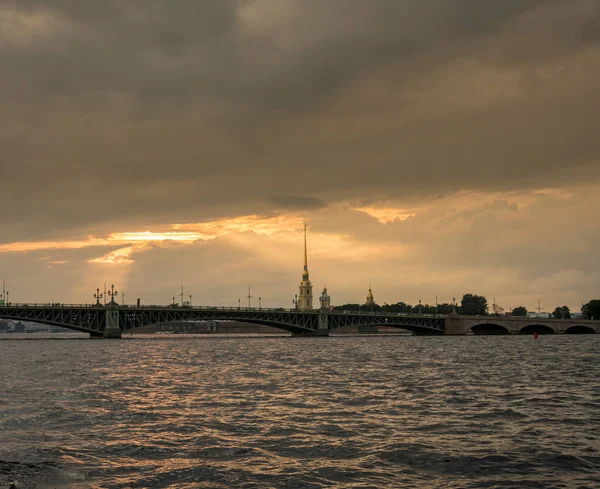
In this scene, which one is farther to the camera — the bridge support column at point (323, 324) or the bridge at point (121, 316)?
the bridge support column at point (323, 324)

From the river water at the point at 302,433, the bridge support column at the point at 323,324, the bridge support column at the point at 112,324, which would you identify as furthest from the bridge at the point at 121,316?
the river water at the point at 302,433

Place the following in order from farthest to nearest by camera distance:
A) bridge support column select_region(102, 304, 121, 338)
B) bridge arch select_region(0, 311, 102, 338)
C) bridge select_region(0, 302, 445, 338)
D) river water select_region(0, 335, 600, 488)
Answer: bridge support column select_region(102, 304, 121, 338) → bridge select_region(0, 302, 445, 338) → bridge arch select_region(0, 311, 102, 338) → river water select_region(0, 335, 600, 488)

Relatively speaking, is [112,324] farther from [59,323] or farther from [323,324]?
[323,324]

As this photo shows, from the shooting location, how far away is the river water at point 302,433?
69.1 feet

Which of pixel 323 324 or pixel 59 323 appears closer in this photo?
pixel 59 323

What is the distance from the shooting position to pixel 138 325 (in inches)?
6142

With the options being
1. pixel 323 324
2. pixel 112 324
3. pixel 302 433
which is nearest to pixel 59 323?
pixel 112 324

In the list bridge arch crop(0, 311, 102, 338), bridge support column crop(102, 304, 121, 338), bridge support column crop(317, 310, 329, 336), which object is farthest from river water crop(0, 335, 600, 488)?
bridge support column crop(317, 310, 329, 336)

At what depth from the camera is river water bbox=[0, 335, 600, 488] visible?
2106 cm

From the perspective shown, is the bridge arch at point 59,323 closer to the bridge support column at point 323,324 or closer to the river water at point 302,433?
the bridge support column at point 323,324

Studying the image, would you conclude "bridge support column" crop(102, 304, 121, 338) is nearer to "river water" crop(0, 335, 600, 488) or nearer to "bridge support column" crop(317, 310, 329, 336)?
"bridge support column" crop(317, 310, 329, 336)

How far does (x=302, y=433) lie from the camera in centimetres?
2792

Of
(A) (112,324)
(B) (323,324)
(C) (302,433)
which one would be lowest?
(C) (302,433)

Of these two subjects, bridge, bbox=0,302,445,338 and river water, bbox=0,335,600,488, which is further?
bridge, bbox=0,302,445,338
